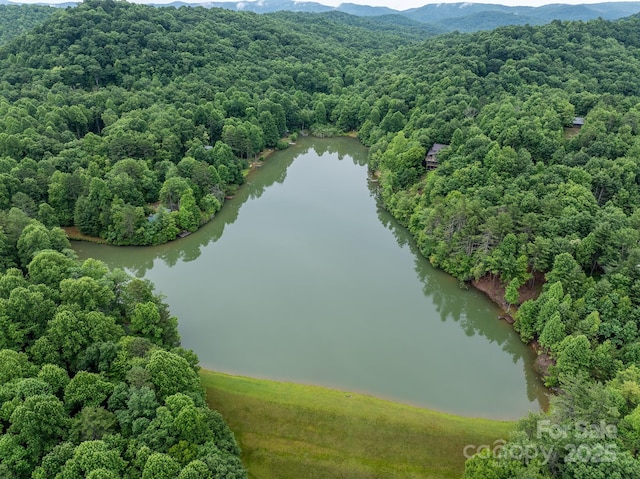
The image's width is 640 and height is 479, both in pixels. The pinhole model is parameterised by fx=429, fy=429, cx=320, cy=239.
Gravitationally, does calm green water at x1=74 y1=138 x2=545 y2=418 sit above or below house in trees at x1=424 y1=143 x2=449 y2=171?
below

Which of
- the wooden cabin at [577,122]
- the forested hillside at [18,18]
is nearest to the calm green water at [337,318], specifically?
the wooden cabin at [577,122]

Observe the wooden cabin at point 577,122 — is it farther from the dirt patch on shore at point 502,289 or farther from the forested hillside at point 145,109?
the forested hillside at point 145,109

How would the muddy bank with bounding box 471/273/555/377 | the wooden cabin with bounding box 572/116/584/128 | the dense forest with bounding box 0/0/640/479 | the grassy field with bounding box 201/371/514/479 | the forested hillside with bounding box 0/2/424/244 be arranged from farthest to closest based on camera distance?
the wooden cabin with bounding box 572/116/584/128 < the forested hillside with bounding box 0/2/424/244 < the muddy bank with bounding box 471/273/555/377 < the grassy field with bounding box 201/371/514/479 < the dense forest with bounding box 0/0/640/479

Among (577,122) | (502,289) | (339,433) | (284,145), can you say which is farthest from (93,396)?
(577,122)

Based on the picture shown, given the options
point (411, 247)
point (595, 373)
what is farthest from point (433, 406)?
point (411, 247)

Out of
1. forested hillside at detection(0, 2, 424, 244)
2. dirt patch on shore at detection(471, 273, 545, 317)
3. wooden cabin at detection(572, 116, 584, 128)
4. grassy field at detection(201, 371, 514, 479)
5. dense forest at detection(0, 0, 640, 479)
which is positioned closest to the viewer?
dense forest at detection(0, 0, 640, 479)

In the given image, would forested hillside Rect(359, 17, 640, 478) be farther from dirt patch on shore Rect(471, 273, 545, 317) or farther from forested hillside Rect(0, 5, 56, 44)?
forested hillside Rect(0, 5, 56, 44)

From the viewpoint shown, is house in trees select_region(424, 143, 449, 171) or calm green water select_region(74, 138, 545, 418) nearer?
calm green water select_region(74, 138, 545, 418)

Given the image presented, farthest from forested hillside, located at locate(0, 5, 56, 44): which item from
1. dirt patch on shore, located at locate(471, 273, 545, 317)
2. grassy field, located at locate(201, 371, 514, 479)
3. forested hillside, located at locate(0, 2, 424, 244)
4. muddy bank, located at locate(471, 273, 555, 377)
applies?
muddy bank, located at locate(471, 273, 555, 377)
